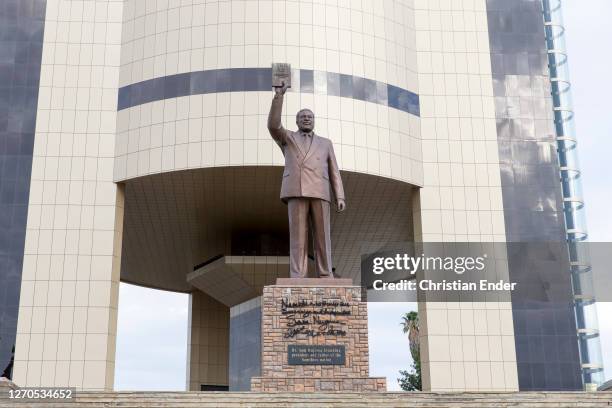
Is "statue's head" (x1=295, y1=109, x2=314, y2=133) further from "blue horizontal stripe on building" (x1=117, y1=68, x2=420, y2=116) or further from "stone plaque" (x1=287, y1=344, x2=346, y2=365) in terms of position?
"blue horizontal stripe on building" (x1=117, y1=68, x2=420, y2=116)

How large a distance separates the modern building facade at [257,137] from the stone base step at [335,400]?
49.3ft

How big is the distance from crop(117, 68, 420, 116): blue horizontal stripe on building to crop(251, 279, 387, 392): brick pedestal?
1520cm

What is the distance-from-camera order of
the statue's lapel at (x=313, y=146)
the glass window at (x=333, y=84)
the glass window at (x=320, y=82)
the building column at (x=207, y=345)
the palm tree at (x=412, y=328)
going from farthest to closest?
the palm tree at (x=412, y=328)
the building column at (x=207, y=345)
the glass window at (x=333, y=84)
the glass window at (x=320, y=82)
the statue's lapel at (x=313, y=146)

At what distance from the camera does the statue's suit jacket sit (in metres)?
18.3

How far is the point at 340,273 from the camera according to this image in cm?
4919

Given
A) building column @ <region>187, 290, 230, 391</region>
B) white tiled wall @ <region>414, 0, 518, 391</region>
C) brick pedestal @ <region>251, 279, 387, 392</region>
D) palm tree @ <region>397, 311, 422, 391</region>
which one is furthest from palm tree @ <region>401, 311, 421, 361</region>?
brick pedestal @ <region>251, 279, 387, 392</region>

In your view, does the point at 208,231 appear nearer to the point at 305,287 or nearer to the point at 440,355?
the point at 440,355

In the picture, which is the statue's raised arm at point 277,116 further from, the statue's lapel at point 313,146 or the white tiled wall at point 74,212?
the white tiled wall at point 74,212

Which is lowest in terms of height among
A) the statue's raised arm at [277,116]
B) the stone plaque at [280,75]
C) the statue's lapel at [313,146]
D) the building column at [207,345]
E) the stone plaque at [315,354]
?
the stone plaque at [315,354]

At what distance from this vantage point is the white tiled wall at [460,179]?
30.9 m

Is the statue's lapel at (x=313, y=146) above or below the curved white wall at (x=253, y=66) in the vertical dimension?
below

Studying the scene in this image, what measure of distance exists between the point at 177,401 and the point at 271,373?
98.2 inches

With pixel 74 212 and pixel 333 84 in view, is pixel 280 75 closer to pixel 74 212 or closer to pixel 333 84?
pixel 333 84

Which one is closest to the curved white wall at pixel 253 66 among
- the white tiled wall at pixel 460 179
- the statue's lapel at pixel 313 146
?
the white tiled wall at pixel 460 179
